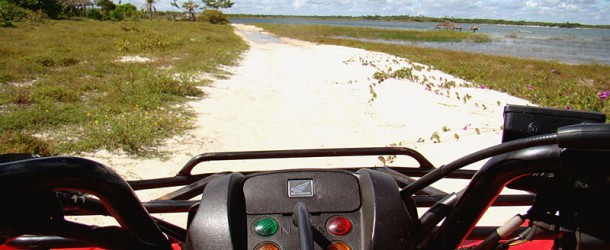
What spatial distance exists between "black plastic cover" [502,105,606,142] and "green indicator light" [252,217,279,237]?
716 millimetres

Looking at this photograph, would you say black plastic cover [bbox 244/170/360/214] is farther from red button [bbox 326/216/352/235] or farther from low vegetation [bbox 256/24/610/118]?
low vegetation [bbox 256/24/610/118]

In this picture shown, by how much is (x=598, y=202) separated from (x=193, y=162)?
4.92ft

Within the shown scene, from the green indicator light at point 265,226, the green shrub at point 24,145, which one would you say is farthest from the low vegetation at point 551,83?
the green shrub at point 24,145

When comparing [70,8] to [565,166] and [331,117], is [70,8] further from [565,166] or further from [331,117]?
[565,166]

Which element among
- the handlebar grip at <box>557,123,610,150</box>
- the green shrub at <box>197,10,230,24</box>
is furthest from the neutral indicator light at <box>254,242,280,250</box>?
the green shrub at <box>197,10,230,24</box>

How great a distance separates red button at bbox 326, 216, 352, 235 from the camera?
114 centimetres

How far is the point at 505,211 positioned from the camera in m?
4.31

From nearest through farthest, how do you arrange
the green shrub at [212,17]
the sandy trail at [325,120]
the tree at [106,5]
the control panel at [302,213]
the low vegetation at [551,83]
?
the control panel at [302,213], the sandy trail at [325,120], the low vegetation at [551,83], the tree at [106,5], the green shrub at [212,17]

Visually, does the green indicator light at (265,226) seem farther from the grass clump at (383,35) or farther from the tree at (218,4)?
the tree at (218,4)

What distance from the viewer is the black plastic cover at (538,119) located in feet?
4.27

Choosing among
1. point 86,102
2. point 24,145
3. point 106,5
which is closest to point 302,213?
point 24,145

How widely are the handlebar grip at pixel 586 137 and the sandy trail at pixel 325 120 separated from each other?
403 centimetres

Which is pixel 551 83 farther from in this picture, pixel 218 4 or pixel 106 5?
pixel 218 4

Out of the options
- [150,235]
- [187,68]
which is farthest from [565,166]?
[187,68]
